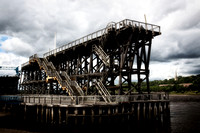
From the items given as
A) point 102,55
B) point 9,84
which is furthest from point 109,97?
point 9,84

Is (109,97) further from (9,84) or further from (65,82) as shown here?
(9,84)

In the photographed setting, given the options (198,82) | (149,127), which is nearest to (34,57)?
(149,127)

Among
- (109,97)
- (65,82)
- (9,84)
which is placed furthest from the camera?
(9,84)

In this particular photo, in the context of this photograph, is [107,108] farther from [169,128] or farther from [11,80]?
[11,80]

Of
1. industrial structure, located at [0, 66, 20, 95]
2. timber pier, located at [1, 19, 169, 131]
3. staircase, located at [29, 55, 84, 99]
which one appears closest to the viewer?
timber pier, located at [1, 19, 169, 131]

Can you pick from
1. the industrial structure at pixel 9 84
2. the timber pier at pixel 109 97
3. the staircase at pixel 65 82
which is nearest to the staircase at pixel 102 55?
the timber pier at pixel 109 97

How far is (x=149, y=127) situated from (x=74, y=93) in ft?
37.5

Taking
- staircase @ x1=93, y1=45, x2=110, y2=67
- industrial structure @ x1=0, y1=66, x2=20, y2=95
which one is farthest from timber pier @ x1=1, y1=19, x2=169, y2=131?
industrial structure @ x1=0, y1=66, x2=20, y2=95

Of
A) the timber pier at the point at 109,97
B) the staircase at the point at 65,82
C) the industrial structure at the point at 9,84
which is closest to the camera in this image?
the timber pier at the point at 109,97

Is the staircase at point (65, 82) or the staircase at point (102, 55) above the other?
the staircase at point (102, 55)

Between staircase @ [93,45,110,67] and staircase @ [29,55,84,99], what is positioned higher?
staircase @ [93,45,110,67]

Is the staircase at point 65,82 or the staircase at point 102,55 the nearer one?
the staircase at point 102,55

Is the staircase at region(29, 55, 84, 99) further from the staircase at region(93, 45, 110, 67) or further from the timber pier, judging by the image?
the staircase at region(93, 45, 110, 67)

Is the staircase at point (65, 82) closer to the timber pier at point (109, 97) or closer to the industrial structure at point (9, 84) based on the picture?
the timber pier at point (109, 97)
